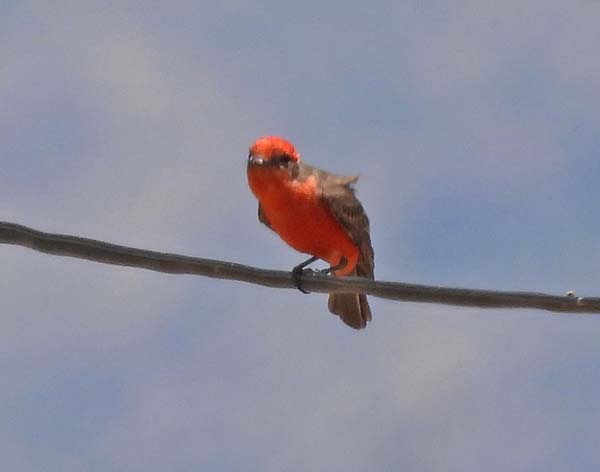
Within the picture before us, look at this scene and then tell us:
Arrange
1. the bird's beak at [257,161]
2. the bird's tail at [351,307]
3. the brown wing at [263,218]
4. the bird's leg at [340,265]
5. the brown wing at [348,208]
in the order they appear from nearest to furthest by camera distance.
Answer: the bird's beak at [257,161] → the brown wing at [348,208] → the bird's leg at [340,265] → the brown wing at [263,218] → the bird's tail at [351,307]

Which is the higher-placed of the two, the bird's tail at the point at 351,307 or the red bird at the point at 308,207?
the red bird at the point at 308,207

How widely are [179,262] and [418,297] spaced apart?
1.09 metres

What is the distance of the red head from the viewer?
8.38m

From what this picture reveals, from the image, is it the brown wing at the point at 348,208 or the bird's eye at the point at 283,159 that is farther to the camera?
the brown wing at the point at 348,208

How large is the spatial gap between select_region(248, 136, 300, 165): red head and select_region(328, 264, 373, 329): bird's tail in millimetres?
1236

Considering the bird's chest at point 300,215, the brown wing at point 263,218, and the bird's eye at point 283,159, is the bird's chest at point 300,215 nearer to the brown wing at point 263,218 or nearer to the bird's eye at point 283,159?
the bird's eye at point 283,159

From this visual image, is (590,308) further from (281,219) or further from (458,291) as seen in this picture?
(281,219)

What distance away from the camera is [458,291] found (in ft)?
16.9

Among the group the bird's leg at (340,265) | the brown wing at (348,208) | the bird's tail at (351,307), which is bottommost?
the bird's tail at (351,307)

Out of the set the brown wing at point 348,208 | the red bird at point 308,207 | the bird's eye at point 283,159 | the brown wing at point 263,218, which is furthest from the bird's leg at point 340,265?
the bird's eye at point 283,159

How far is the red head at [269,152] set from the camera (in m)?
8.38

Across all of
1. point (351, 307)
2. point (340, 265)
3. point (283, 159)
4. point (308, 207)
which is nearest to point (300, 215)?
point (308, 207)

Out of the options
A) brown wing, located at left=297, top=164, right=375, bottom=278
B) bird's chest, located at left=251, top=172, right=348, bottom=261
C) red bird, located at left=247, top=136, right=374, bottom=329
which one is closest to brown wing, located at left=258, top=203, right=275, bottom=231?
red bird, located at left=247, top=136, right=374, bottom=329

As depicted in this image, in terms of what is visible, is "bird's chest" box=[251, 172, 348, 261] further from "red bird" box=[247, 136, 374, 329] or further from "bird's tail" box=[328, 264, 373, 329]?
"bird's tail" box=[328, 264, 373, 329]
